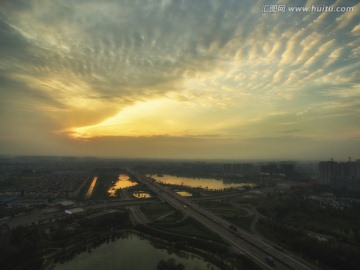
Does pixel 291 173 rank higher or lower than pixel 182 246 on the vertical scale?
higher

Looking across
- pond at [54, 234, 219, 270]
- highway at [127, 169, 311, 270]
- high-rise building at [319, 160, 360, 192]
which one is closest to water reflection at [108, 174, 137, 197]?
highway at [127, 169, 311, 270]

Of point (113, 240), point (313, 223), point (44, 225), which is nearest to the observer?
point (113, 240)

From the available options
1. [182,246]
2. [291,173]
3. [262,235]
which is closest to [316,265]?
[262,235]

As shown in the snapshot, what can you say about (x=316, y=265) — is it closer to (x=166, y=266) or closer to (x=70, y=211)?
(x=166, y=266)

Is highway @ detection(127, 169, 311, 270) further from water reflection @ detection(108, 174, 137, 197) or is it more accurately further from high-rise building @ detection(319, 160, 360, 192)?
high-rise building @ detection(319, 160, 360, 192)

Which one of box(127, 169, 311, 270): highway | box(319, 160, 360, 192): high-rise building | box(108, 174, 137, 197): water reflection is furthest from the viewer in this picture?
box(319, 160, 360, 192): high-rise building

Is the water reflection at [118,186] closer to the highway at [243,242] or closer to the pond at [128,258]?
the highway at [243,242]

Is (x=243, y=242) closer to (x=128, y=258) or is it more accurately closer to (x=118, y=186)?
(x=128, y=258)

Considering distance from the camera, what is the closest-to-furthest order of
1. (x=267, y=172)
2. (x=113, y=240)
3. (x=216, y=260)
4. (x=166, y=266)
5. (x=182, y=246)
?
1. (x=166, y=266)
2. (x=216, y=260)
3. (x=182, y=246)
4. (x=113, y=240)
5. (x=267, y=172)
